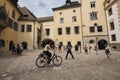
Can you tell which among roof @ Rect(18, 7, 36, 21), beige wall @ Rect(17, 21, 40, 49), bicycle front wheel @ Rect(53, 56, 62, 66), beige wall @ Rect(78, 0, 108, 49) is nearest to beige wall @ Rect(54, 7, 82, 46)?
beige wall @ Rect(78, 0, 108, 49)

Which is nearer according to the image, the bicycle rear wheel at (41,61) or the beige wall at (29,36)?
the bicycle rear wheel at (41,61)

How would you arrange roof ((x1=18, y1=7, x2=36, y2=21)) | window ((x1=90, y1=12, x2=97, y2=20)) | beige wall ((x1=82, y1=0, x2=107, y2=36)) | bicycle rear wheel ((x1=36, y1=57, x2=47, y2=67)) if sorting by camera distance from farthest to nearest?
roof ((x1=18, y1=7, x2=36, y2=21)) → window ((x1=90, y1=12, x2=97, y2=20)) → beige wall ((x1=82, y1=0, x2=107, y2=36)) → bicycle rear wheel ((x1=36, y1=57, x2=47, y2=67))

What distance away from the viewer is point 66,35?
106ft

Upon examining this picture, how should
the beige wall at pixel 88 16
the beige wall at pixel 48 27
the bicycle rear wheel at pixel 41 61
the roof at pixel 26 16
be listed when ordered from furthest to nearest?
the beige wall at pixel 48 27, the roof at pixel 26 16, the beige wall at pixel 88 16, the bicycle rear wheel at pixel 41 61

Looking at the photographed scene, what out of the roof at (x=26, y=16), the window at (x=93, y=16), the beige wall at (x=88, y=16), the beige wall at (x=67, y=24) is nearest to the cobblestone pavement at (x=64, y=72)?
the beige wall at (x=88, y=16)

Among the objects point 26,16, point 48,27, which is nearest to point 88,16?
point 48,27

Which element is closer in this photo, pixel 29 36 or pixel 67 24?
pixel 29 36

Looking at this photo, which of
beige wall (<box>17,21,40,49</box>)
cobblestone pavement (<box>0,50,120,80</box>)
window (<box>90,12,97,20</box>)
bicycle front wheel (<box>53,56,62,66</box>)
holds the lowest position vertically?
cobblestone pavement (<box>0,50,120,80</box>)

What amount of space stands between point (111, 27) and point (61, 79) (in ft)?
79.0

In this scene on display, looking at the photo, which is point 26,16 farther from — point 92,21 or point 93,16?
point 93,16

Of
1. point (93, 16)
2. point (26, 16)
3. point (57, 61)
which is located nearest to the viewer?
point (57, 61)

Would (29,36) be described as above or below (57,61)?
above

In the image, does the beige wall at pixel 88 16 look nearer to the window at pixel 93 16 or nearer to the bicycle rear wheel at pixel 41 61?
the window at pixel 93 16

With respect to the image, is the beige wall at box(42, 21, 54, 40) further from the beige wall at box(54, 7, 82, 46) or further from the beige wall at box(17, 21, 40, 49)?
the beige wall at box(17, 21, 40, 49)
